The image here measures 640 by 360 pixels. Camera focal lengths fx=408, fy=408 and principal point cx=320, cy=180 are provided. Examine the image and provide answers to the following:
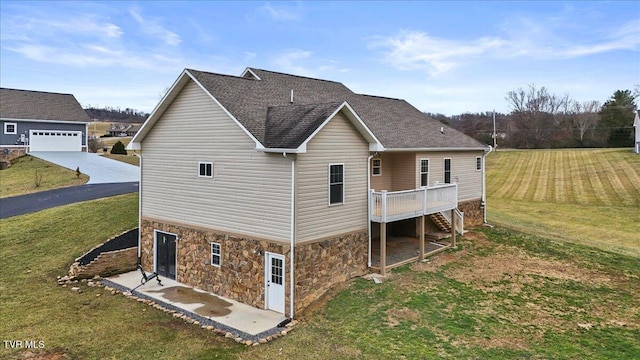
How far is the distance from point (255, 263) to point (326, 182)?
3.24m

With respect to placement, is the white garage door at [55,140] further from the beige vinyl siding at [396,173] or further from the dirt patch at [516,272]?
the dirt patch at [516,272]

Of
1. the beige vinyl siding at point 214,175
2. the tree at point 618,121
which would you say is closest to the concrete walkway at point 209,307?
the beige vinyl siding at point 214,175

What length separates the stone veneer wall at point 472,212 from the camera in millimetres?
20459

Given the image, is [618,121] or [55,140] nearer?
[55,140]

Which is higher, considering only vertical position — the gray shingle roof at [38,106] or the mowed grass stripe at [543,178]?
the gray shingle roof at [38,106]

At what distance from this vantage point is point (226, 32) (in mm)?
27984

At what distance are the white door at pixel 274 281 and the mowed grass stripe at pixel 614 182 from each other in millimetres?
28747

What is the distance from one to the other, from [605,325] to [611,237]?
1310 centimetres

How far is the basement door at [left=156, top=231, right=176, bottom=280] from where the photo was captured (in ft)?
49.2

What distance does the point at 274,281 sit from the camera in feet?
39.0

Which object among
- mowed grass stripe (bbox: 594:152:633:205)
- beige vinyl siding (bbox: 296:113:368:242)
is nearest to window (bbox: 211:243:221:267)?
beige vinyl siding (bbox: 296:113:368:242)

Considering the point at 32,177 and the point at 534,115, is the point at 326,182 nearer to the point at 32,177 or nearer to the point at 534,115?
the point at 32,177

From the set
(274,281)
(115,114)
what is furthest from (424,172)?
(115,114)

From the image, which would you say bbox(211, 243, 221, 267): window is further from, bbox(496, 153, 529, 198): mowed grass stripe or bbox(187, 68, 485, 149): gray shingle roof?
bbox(496, 153, 529, 198): mowed grass stripe
